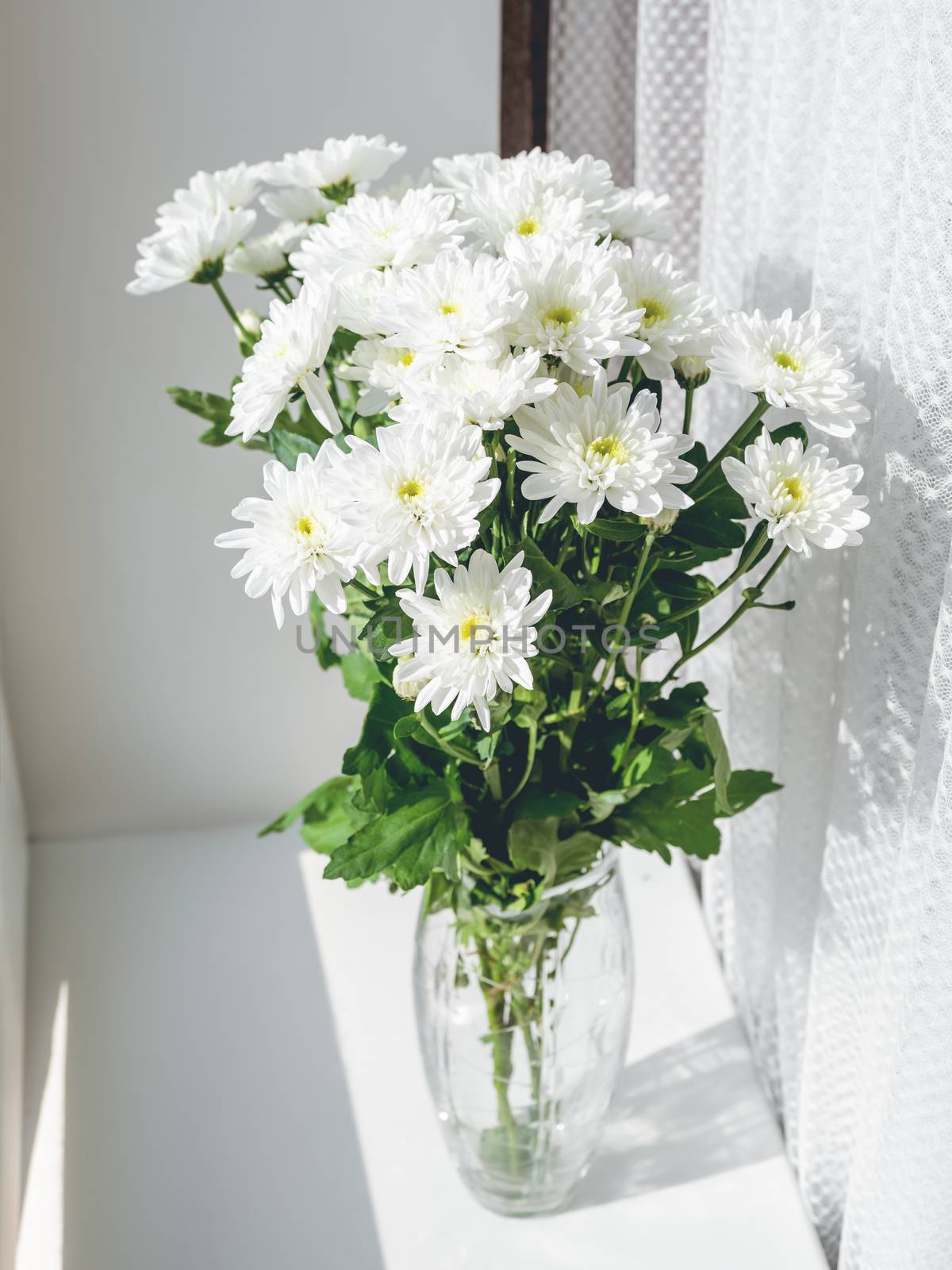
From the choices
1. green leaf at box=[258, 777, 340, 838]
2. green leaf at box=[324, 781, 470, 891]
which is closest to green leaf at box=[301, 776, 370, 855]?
green leaf at box=[258, 777, 340, 838]

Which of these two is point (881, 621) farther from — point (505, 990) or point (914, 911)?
point (505, 990)

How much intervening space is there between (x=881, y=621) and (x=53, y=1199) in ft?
2.32

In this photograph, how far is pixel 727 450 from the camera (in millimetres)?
626

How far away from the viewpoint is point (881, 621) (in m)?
0.71

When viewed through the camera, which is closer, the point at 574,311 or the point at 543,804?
the point at 574,311

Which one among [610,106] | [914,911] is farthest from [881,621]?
[610,106]

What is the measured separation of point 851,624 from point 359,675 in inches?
12.1

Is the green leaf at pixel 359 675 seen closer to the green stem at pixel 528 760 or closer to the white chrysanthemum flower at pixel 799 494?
the green stem at pixel 528 760

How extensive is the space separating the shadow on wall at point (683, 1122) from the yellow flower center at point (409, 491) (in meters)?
0.62

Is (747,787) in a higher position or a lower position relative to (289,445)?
lower

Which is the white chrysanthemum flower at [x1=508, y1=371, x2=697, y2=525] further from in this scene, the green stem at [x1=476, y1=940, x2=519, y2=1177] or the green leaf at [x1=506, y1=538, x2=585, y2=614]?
the green stem at [x1=476, y1=940, x2=519, y2=1177]

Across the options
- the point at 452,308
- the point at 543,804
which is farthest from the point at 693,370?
the point at 543,804

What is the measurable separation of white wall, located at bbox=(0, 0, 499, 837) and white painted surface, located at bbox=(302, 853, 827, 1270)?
0.23m

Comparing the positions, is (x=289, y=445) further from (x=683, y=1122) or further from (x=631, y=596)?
(x=683, y=1122)
